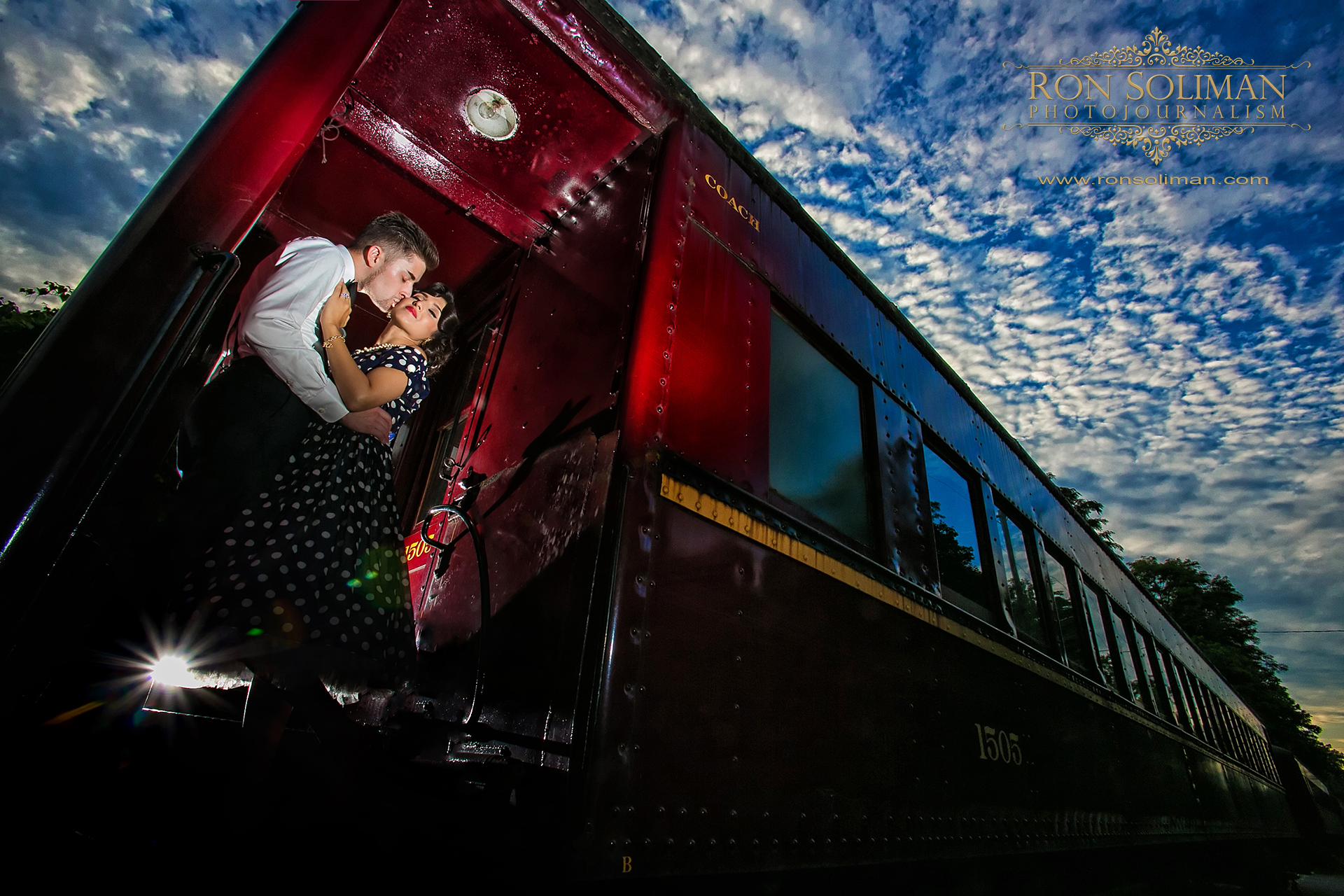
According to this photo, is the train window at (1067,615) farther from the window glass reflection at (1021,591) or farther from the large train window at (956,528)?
the large train window at (956,528)

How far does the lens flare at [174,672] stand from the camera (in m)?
1.13

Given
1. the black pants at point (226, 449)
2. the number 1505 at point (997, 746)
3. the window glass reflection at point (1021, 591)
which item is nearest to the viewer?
the black pants at point (226, 449)

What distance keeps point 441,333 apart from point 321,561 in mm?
975

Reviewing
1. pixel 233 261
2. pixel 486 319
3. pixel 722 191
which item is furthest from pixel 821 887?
pixel 486 319

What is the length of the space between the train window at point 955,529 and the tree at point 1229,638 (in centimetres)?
2518

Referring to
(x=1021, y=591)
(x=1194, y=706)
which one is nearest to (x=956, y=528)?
(x=1021, y=591)

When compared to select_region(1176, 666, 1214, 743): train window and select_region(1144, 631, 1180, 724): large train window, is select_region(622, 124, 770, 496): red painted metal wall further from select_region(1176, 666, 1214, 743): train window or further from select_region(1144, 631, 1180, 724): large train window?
select_region(1176, 666, 1214, 743): train window

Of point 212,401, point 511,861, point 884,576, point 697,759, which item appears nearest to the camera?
point 511,861

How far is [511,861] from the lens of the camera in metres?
1.20

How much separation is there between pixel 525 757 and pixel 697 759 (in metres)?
0.46

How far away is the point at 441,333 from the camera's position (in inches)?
81.3

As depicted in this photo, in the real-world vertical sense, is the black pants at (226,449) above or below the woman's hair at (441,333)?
below

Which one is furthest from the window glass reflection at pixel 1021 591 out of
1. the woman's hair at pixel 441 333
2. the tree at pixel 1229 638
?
the tree at pixel 1229 638

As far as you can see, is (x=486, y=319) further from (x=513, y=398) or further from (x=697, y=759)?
(x=697, y=759)
